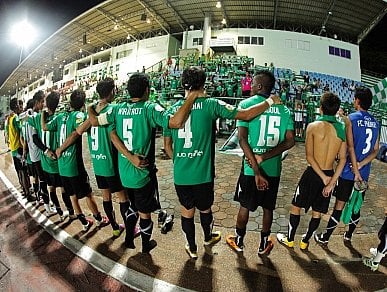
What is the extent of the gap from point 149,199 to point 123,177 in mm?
340

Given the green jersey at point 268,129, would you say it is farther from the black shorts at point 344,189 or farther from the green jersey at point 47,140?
the green jersey at point 47,140

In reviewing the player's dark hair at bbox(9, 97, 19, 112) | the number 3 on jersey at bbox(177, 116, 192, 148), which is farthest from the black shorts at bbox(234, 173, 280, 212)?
the player's dark hair at bbox(9, 97, 19, 112)

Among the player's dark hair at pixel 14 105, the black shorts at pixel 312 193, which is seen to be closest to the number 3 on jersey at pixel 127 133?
the black shorts at pixel 312 193

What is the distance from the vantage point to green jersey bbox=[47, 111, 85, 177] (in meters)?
2.86

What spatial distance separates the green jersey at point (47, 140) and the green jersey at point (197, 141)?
1.83 metres

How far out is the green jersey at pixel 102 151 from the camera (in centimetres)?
262

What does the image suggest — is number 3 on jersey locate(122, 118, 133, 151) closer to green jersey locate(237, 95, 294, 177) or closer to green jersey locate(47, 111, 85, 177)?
green jersey locate(47, 111, 85, 177)

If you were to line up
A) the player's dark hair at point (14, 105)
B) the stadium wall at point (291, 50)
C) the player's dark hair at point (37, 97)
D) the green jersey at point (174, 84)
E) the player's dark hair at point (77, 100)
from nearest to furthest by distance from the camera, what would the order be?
the player's dark hair at point (77, 100), the player's dark hair at point (37, 97), the player's dark hair at point (14, 105), the green jersey at point (174, 84), the stadium wall at point (291, 50)

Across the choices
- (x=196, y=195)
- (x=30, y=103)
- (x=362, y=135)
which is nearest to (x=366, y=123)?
(x=362, y=135)

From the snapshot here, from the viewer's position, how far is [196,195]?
223cm

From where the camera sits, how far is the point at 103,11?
65.2 ft

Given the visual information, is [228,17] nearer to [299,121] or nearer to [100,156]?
[299,121]

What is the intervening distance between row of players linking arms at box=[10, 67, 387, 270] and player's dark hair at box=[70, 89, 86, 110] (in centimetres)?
1

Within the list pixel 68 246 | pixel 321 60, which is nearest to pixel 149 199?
pixel 68 246
